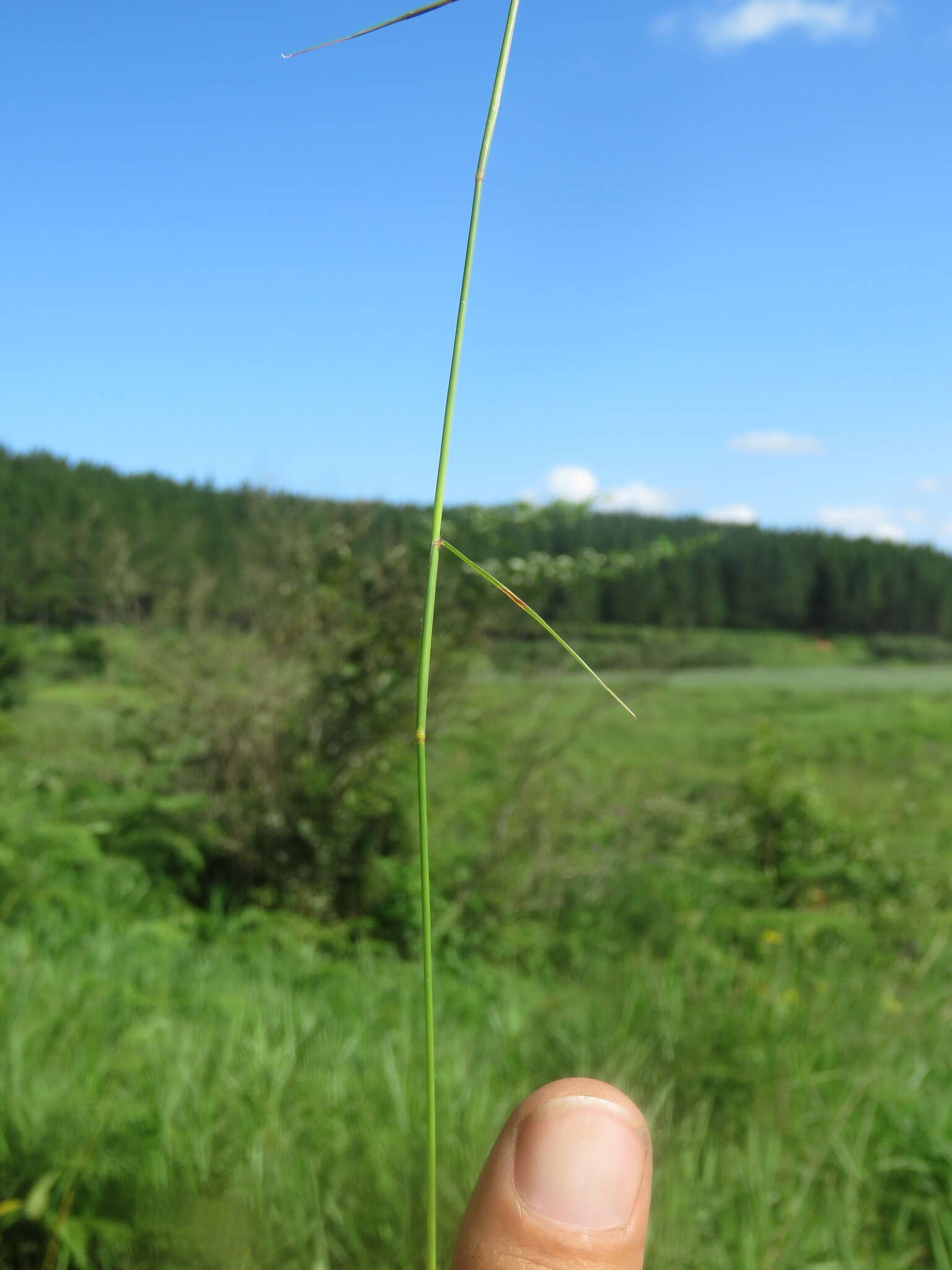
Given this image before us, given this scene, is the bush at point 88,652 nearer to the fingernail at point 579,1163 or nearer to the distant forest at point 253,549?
the distant forest at point 253,549

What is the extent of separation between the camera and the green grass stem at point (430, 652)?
0.33 meters

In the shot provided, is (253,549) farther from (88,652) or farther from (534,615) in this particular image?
(534,615)

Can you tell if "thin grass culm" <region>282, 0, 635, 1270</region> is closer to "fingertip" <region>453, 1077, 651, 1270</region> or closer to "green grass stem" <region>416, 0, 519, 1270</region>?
"green grass stem" <region>416, 0, 519, 1270</region>

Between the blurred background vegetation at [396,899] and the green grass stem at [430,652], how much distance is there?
114 centimetres

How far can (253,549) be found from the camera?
5.16 m

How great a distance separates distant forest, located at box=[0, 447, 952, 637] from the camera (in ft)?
15.9

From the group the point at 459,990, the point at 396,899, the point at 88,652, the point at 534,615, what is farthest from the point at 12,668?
the point at 534,615

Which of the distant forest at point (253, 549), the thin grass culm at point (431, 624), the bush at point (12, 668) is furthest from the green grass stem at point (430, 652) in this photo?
the bush at point (12, 668)

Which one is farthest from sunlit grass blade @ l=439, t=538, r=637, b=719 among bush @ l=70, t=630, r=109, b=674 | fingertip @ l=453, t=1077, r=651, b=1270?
bush @ l=70, t=630, r=109, b=674

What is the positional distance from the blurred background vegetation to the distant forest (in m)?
0.04

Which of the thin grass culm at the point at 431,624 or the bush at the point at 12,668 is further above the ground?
the thin grass culm at the point at 431,624

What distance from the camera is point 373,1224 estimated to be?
1.34 m

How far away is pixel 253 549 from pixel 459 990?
2.71 meters

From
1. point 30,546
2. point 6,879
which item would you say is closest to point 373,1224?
point 6,879
